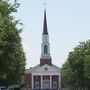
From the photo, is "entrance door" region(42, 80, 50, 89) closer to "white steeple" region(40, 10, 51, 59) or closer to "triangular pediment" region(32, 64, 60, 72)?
"triangular pediment" region(32, 64, 60, 72)

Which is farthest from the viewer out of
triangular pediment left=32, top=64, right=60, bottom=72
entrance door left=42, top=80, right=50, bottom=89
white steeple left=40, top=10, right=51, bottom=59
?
triangular pediment left=32, top=64, right=60, bottom=72

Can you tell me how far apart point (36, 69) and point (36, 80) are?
3739 millimetres

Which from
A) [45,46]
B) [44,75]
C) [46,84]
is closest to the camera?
[45,46]

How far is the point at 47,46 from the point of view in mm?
176875

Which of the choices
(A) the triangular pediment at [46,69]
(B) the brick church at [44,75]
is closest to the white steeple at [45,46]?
(B) the brick church at [44,75]

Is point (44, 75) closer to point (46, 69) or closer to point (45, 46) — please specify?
point (46, 69)

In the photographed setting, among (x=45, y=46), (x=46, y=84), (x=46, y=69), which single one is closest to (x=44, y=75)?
(x=46, y=69)

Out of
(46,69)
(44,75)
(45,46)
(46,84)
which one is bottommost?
(46,84)

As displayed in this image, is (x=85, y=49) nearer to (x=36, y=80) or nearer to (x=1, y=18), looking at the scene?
(x=1, y=18)

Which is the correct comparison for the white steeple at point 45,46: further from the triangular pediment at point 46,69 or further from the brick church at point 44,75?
the triangular pediment at point 46,69

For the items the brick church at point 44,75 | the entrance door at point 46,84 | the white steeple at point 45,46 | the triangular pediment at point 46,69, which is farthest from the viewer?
the triangular pediment at point 46,69

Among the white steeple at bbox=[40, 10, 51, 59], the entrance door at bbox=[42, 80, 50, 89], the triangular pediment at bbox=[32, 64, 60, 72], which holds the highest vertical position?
the white steeple at bbox=[40, 10, 51, 59]

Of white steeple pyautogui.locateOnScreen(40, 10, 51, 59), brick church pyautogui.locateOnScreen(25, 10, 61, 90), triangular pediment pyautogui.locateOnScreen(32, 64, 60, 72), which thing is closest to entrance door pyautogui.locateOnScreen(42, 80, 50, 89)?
brick church pyautogui.locateOnScreen(25, 10, 61, 90)

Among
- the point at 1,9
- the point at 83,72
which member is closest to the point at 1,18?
the point at 1,9
